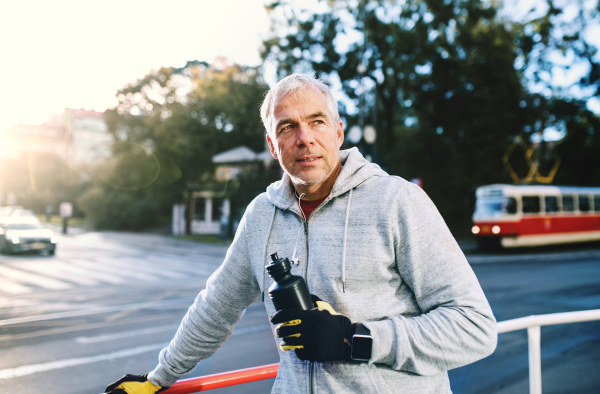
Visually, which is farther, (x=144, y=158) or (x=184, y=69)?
(x=184, y=69)

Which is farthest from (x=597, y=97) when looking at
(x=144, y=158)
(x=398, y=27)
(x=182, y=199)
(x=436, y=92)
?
(x=144, y=158)

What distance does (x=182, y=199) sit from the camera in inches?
1157

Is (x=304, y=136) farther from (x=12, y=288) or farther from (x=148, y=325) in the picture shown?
(x=12, y=288)

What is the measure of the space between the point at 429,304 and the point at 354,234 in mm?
315

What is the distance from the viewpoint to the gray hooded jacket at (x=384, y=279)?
126cm

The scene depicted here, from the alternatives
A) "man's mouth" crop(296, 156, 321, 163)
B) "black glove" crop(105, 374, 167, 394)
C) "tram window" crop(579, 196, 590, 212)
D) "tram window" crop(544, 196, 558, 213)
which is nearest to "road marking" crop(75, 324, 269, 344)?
"black glove" crop(105, 374, 167, 394)

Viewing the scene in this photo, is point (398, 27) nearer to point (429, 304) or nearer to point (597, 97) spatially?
point (597, 97)

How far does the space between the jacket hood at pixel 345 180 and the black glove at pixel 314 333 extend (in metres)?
0.44

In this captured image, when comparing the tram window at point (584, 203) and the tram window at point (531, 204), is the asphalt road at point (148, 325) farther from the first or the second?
the tram window at point (584, 203)

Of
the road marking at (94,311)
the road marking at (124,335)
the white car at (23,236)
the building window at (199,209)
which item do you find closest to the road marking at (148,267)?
the white car at (23,236)

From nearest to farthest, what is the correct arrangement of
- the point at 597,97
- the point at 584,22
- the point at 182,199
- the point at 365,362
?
1. the point at 365,362
2. the point at 584,22
3. the point at 597,97
4. the point at 182,199

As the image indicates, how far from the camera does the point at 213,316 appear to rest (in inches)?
68.1

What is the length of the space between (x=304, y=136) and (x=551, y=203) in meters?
20.1

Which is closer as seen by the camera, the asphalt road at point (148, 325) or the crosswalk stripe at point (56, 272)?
the asphalt road at point (148, 325)
